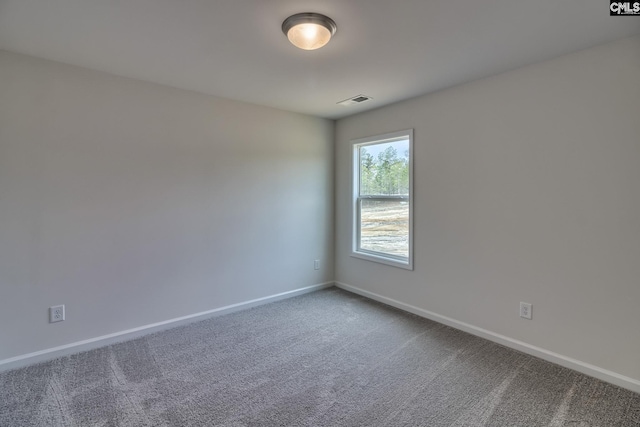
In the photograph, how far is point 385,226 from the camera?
3863mm

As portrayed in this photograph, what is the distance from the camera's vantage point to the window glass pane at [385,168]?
3.62m

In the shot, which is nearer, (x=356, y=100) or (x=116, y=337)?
(x=116, y=337)

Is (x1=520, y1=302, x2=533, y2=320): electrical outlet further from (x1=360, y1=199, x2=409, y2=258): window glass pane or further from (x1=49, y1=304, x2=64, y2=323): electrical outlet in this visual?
(x1=49, y1=304, x2=64, y2=323): electrical outlet

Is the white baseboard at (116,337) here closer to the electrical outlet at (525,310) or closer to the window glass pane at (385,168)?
the window glass pane at (385,168)

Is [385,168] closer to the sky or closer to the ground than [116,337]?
closer to the sky

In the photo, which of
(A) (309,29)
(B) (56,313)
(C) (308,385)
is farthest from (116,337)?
(A) (309,29)

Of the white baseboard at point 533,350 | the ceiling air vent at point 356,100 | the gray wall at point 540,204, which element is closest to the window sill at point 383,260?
the gray wall at point 540,204

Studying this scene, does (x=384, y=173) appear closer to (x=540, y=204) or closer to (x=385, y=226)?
(x=385, y=226)

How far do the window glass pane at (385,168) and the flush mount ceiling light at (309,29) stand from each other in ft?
6.16

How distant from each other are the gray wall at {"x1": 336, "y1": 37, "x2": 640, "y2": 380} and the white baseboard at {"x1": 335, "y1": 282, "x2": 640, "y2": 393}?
0.04 meters

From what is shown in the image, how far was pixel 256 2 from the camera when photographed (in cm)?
173

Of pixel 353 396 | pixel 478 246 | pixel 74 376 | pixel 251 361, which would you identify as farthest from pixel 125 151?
pixel 478 246

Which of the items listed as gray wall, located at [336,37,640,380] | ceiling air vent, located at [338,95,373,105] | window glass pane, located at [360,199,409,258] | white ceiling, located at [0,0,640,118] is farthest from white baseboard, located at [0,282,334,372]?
ceiling air vent, located at [338,95,373,105]

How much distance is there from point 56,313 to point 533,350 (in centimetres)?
388
